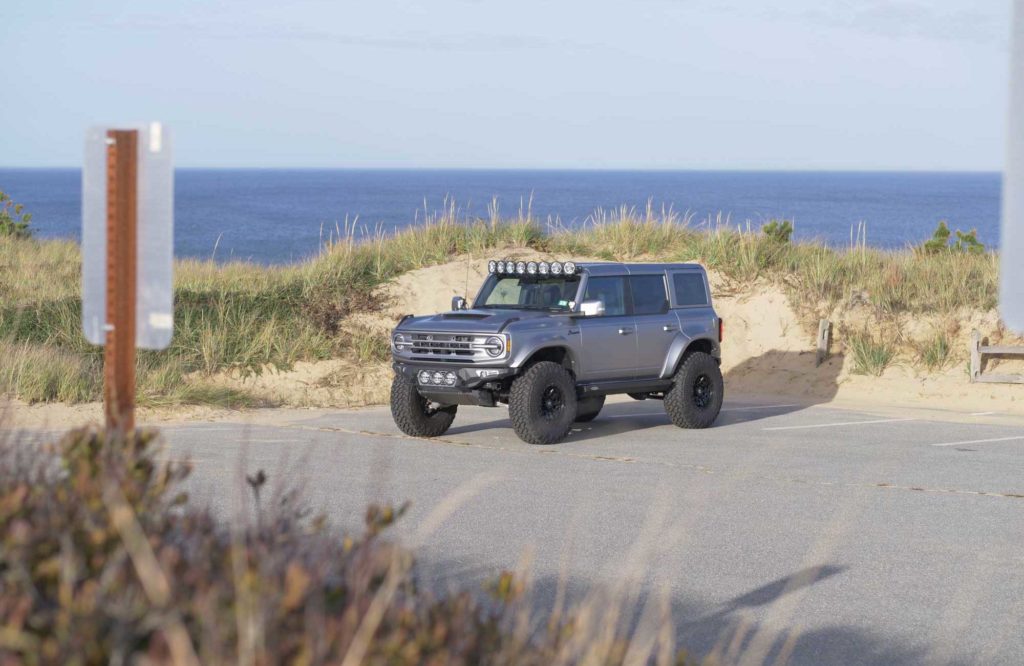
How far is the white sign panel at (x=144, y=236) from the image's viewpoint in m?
5.59

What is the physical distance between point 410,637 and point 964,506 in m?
8.91

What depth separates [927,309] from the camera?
24.0 m

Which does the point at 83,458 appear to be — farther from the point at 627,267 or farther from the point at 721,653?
the point at 627,267

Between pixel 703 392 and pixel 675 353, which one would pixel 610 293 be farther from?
pixel 703 392

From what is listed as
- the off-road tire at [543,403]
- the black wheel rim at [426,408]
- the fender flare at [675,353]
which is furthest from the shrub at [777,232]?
the black wheel rim at [426,408]

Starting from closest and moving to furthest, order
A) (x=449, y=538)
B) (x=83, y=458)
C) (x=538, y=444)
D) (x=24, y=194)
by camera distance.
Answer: (x=83, y=458)
(x=449, y=538)
(x=538, y=444)
(x=24, y=194)

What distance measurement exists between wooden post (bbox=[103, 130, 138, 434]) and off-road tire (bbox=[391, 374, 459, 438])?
30.4 ft

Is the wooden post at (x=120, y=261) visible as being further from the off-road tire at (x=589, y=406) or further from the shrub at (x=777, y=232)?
the shrub at (x=777, y=232)

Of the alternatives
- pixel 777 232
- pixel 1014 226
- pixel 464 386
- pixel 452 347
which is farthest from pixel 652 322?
pixel 1014 226

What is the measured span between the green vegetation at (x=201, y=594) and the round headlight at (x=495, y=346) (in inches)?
376

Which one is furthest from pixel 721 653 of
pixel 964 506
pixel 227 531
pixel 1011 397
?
pixel 1011 397

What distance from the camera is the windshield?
608 inches

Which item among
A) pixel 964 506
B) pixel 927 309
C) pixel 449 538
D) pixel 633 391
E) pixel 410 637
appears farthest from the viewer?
pixel 927 309

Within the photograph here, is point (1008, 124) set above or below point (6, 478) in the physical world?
above
